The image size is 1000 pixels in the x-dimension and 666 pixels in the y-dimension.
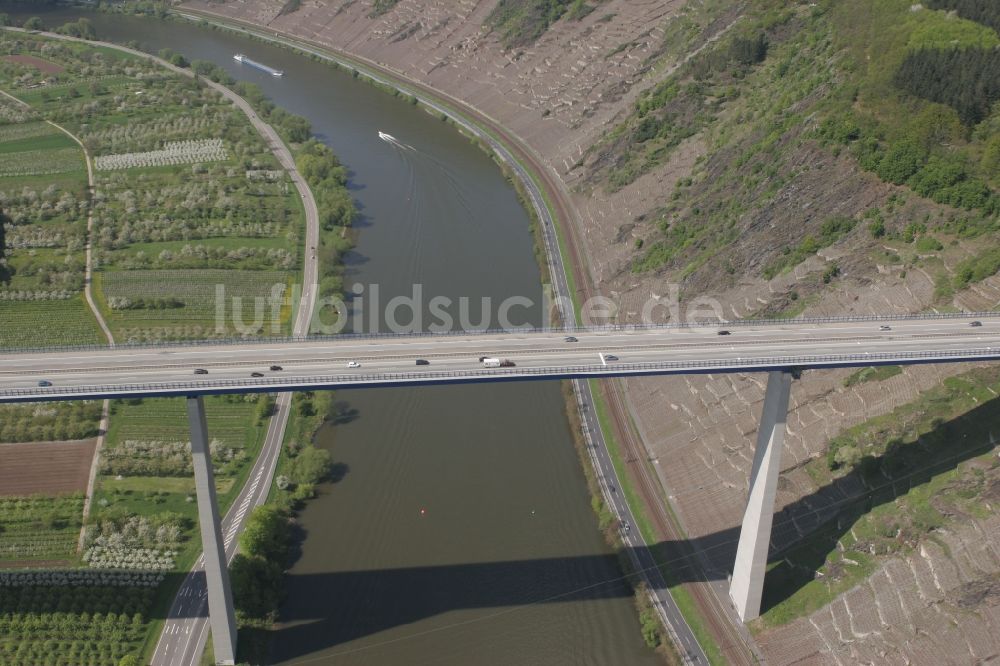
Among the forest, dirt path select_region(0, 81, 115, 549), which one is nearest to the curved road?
dirt path select_region(0, 81, 115, 549)

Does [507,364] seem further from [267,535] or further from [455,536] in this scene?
[267,535]

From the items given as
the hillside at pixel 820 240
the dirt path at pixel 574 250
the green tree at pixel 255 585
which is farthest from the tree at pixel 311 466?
the hillside at pixel 820 240

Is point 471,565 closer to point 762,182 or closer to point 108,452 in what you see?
point 108,452

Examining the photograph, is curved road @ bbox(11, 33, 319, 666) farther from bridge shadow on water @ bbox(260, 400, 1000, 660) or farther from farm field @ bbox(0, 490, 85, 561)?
farm field @ bbox(0, 490, 85, 561)

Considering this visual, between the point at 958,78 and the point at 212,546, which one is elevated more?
the point at 958,78

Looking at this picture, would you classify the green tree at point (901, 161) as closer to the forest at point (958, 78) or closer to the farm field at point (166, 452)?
the forest at point (958, 78)

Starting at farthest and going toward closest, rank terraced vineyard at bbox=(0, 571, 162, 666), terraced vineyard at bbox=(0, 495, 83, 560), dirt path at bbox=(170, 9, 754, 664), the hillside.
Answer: terraced vineyard at bbox=(0, 495, 83, 560) < dirt path at bbox=(170, 9, 754, 664) < the hillside < terraced vineyard at bbox=(0, 571, 162, 666)

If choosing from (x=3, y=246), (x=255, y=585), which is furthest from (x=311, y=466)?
(x=3, y=246)

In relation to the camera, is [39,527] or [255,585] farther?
[39,527]
